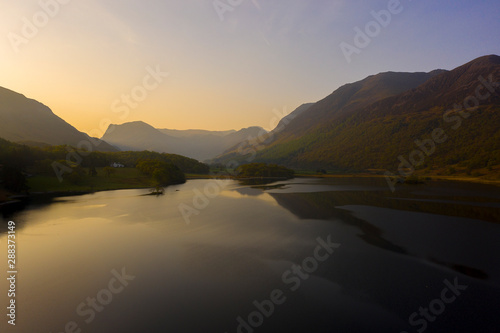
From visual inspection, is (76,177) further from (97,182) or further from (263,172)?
(263,172)

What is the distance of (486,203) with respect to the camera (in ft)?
184

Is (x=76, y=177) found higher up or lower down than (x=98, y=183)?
higher up

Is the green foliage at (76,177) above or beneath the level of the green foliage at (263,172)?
above

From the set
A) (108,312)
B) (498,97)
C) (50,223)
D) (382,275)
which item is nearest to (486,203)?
(382,275)

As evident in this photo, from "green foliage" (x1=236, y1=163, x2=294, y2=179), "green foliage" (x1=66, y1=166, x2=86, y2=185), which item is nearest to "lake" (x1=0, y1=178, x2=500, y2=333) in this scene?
"green foliage" (x1=66, y1=166, x2=86, y2=185)

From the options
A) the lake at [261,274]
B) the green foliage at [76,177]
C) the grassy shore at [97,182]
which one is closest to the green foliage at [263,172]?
the grassy shore at [97,182]

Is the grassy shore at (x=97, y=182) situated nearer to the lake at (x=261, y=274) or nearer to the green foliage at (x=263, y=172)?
the lake at (x=261, y=274)

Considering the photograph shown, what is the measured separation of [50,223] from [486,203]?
94551 mm

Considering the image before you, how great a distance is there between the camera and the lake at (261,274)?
16.2 m

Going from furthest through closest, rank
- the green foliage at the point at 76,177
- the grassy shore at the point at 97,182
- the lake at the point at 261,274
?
1. the green foliage at the point at 76,177
2. the grassy shore at the point at 97,182
3. the lake at the point at 261,274

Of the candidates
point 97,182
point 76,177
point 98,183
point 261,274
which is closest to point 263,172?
point 98,183

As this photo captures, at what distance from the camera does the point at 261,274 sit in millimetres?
23109

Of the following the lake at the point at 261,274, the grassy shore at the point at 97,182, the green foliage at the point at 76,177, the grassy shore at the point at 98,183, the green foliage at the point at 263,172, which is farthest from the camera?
the green foliage at the point at 263,172

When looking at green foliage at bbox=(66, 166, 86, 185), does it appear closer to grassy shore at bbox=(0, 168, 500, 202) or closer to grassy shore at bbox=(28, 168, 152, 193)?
grassy shore at bbox=(28, 168, 152, 193)
